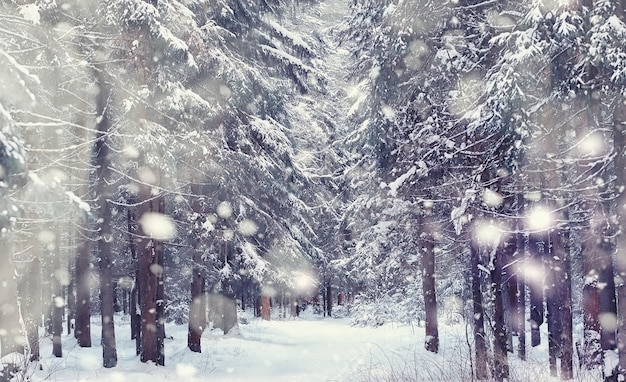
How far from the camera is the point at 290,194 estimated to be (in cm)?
2198

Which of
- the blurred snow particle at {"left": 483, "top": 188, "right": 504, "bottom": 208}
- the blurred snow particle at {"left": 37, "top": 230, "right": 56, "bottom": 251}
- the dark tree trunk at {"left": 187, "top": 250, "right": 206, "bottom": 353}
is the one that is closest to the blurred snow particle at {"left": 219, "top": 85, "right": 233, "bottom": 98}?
the dark tree trunk at {"left": 187, "top": 250, "right": 206, "bottom": 353}

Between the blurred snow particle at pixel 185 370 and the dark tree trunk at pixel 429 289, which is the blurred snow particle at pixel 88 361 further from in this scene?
the dark tree trunk at pixel 429 289

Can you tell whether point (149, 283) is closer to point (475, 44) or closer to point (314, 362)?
point (314, 362)

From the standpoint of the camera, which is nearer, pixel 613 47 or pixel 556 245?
pixel 613 47

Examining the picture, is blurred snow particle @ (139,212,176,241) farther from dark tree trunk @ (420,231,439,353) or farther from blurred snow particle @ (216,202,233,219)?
dark tree trunk @ (420,231,439,353)

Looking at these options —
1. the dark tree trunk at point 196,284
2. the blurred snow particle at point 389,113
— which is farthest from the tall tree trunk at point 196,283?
the blurred snow particle at point 389,113

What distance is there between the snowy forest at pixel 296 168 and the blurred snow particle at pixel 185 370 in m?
0.46

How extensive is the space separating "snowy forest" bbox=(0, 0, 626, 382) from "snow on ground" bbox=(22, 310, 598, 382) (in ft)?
0.51

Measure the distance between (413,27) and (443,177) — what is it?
13.8 ft

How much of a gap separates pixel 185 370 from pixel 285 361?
4123mm

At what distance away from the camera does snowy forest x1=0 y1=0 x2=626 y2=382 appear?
866 cm

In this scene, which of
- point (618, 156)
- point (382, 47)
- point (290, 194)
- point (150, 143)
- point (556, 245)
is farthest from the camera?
point (290, 194)

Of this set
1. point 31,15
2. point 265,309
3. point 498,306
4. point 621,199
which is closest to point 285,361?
point 498,306

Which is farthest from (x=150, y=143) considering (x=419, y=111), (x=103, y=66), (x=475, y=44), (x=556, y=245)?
(x=556, y=245)
